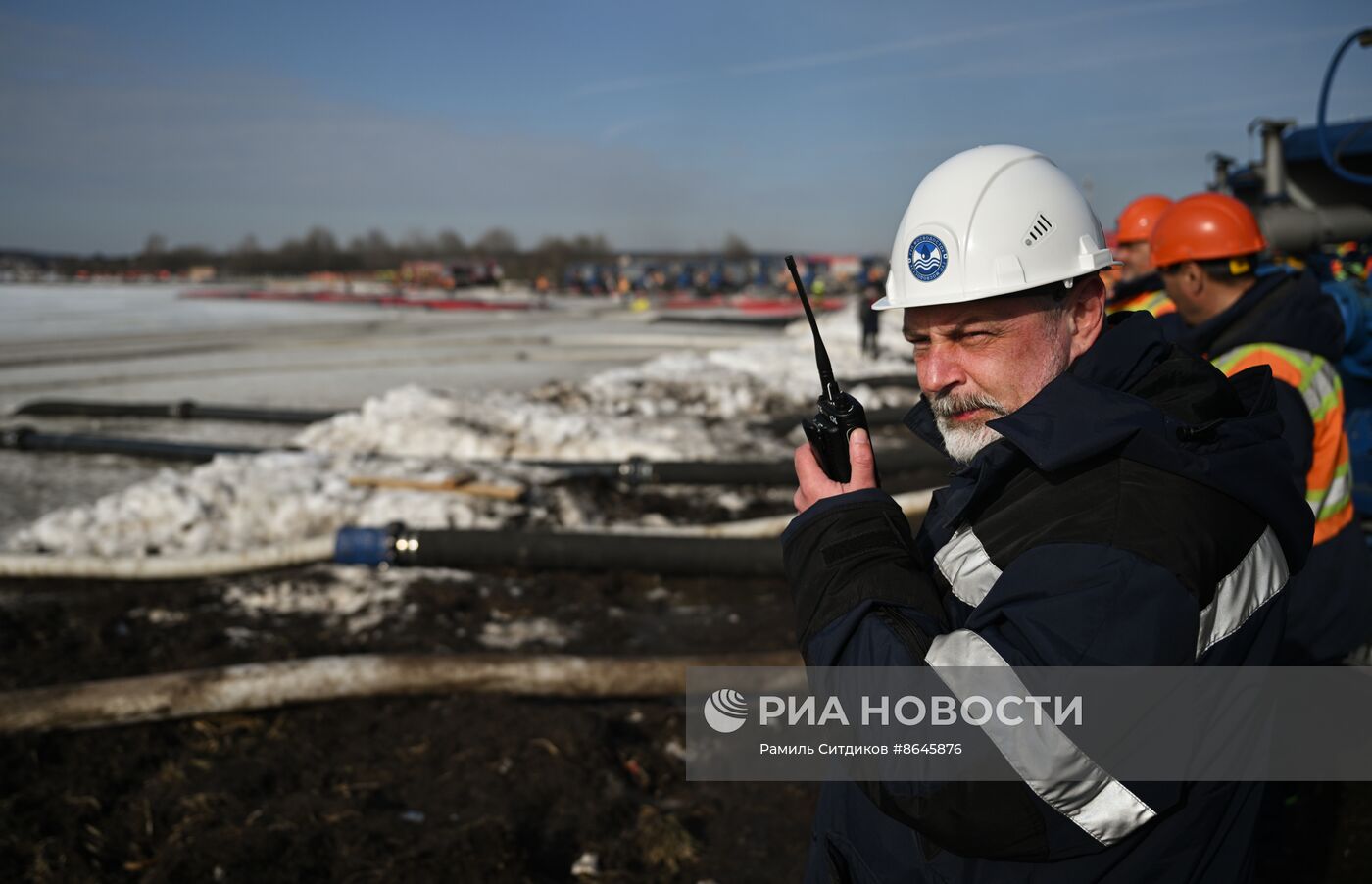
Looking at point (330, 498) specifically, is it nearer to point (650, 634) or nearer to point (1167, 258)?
point (650, 634)

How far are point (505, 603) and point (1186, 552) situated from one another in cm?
528

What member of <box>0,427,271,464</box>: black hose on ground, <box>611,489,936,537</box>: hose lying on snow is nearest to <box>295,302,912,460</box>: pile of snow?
<box>0,427,271,464</box>: black hose on ground

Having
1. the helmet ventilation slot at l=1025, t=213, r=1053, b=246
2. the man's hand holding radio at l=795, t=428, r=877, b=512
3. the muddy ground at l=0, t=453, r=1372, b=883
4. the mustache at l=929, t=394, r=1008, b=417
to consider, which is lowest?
the muddy ground at l=0, t=453, r=1372, b=883

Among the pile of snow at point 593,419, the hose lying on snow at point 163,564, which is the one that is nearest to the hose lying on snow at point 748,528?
the hose lying on snow at point 163,564

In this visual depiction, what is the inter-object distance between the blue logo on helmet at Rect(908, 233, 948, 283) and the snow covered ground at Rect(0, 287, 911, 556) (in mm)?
5955

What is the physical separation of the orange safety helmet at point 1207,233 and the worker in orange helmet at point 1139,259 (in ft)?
4.38

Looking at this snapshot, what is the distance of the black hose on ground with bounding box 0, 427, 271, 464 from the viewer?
9.75 meters

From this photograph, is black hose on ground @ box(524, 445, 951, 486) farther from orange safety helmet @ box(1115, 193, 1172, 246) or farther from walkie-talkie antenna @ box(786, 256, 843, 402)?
walkie-talkie antenna @ box(786, 256, 843, 402)

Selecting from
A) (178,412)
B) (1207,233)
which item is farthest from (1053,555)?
(178,412)

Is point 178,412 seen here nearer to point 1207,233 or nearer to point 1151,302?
point 1151,302

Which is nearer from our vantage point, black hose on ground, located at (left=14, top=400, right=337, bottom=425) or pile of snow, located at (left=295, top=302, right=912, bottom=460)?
pile of snow, located at (left=295, top=302, right=912, bottom=460)

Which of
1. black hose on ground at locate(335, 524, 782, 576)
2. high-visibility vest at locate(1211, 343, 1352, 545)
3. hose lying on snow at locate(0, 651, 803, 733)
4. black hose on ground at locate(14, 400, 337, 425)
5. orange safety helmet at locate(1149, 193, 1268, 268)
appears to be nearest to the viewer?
high-visibility vest at locate(1211, 343, 1352, 545)

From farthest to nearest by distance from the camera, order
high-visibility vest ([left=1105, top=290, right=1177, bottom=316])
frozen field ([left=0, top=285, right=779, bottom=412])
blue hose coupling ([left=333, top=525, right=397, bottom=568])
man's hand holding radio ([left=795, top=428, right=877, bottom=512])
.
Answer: frozen field ([left=0, top=285, right=779, bottom=412]) → blue hose coupling ([left=333, top=525, right=397, bottom=568]) → high-visibility vest ([left=1105, top=290, right=1177, bottom=316]) → man's hand holding radio ([left=795, top=428, right=877, bottom=512])

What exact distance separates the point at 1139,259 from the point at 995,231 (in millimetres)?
5357
